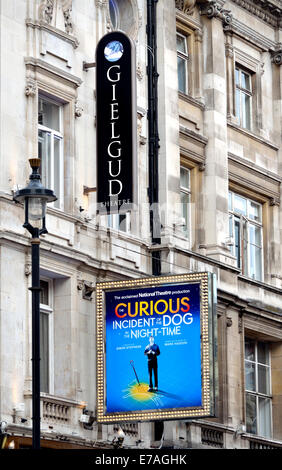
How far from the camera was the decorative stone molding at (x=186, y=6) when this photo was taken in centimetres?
4516

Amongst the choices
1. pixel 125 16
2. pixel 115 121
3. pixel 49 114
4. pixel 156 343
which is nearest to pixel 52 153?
pixel 49 114

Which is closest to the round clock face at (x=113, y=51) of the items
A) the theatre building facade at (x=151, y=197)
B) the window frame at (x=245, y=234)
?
the theatre building facade at (x=151, y=197)

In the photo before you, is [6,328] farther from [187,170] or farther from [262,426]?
[262,426]

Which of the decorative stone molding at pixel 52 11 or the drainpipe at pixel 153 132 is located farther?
the drainpipe at pixel 153 132

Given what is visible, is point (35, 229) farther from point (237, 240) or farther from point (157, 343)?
point (237, 240)

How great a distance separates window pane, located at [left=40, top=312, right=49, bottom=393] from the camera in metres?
37.0

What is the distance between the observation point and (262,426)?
47.2m

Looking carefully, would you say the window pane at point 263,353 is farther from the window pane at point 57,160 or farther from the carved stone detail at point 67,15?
the carved stone detail at point 67,15

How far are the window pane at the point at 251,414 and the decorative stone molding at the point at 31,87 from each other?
43.8ft

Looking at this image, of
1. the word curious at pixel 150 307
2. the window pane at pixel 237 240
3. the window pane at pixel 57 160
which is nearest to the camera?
the word curious at pixel 150 307

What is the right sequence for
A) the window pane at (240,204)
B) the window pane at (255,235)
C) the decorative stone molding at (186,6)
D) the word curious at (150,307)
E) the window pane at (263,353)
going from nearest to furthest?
the word curious at (150,307)
the decorative stone molding at (186,6)
the window pane at (240,204)
the window pane at (263,353)
the window pane at (255,235)

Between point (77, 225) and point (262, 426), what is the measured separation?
39.6 feet

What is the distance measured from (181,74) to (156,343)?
34.9 feet

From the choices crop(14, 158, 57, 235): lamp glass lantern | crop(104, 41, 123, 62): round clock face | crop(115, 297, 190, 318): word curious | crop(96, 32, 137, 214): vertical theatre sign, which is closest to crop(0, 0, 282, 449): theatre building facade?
crop(96, 32, 137, 214): vertical theatre sign
